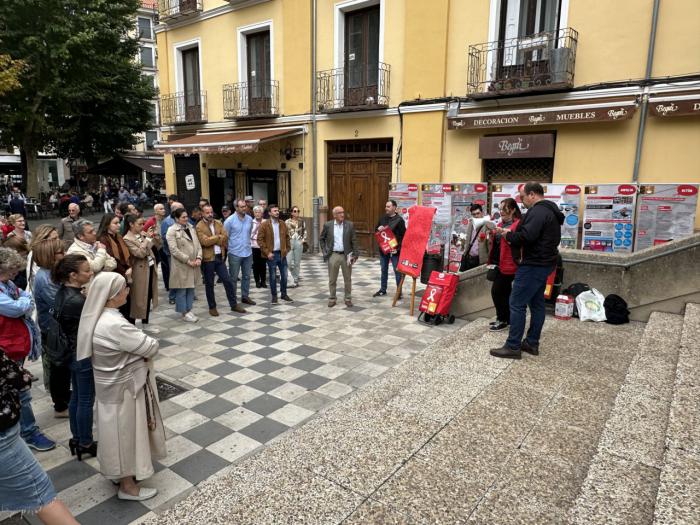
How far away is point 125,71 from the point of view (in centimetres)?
2395

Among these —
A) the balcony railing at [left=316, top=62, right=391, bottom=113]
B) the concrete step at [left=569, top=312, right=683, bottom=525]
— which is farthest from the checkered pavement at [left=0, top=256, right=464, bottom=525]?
the balcony railing at [left=316, top=62, right=391, bottom=113]

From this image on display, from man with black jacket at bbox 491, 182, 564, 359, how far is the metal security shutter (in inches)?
230

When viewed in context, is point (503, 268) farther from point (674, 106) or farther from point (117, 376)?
point (674, 106)

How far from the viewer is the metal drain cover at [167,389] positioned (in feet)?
15.7

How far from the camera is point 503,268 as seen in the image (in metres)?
→ 5.98

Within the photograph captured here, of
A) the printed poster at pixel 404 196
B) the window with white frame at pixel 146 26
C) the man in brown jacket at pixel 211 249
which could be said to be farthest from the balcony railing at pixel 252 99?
the window with white frame at pixel 146 26

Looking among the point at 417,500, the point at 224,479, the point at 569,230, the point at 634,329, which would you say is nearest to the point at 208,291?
the point at 224,479

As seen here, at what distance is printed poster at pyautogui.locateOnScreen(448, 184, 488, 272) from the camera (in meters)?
10.1

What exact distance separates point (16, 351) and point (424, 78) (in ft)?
33.8

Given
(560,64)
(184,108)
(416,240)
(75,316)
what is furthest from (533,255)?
(184,108)

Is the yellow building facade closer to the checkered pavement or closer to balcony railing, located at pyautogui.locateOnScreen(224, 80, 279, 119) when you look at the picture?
balcony railing, located at pyautogui.locateOnScreen(224, 80, 279, 119)

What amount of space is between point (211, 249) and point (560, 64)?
764cm

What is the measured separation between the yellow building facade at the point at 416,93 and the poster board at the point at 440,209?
2.36 ft

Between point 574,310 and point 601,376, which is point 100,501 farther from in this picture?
point 574,310
